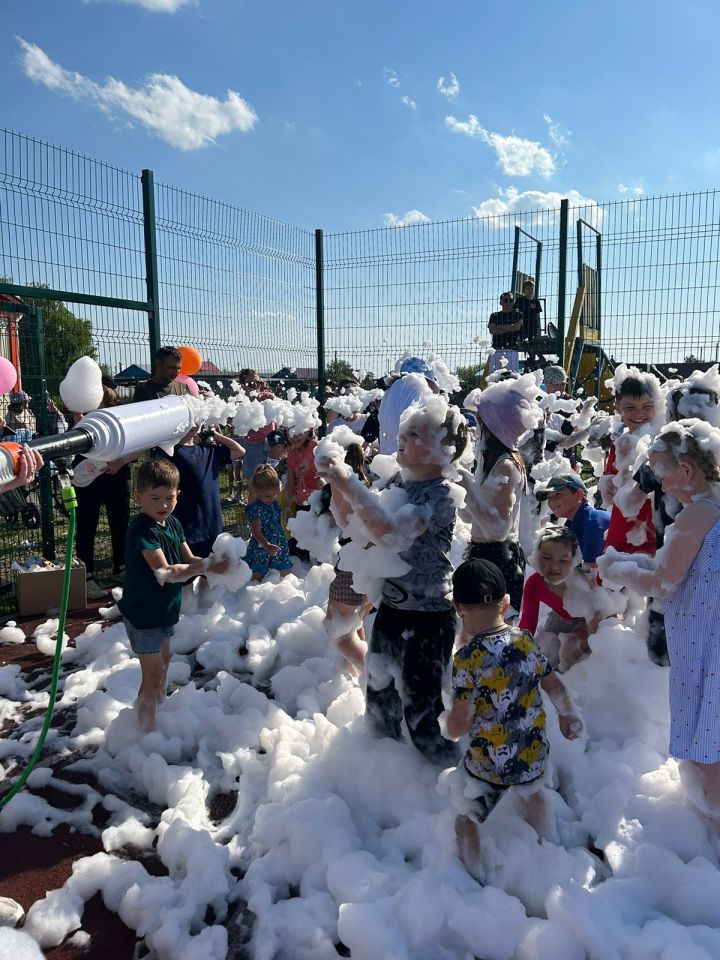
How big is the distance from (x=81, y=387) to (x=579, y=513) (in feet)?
8.71

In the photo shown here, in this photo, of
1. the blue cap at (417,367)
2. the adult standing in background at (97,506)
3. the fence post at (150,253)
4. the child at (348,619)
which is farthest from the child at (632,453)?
the fence post at (150,253)

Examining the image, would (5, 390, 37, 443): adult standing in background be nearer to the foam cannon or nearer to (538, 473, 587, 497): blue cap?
(538, 473, 587, 497): blue cap

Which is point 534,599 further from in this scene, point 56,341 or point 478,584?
point 56,341

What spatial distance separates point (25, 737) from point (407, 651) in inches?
73.4

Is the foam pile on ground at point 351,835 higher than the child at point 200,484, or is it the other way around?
the child at point 200,484

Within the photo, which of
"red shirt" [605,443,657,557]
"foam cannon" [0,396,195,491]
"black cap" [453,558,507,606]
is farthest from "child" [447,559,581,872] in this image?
"red shirt" [605,443,657,557]

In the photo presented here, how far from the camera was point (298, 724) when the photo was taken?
3.18 meters

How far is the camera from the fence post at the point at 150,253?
632cm

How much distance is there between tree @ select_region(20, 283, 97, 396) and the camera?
18.4ft

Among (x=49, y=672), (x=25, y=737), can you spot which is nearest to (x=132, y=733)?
(x=25, y=737)

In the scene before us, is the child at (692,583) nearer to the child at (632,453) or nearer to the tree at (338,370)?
the child at (632,453)

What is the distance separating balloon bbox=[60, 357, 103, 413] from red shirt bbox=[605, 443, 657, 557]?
2.76 m

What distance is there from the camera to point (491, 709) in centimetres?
224

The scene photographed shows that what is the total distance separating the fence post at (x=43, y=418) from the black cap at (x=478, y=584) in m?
4.26
